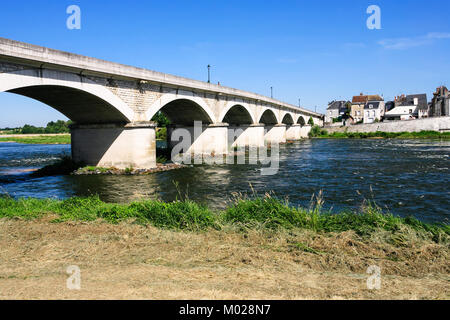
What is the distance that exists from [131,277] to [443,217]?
378 inches

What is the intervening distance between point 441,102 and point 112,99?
3076 inches

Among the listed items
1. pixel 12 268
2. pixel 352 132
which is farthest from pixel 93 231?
pixel 352 132

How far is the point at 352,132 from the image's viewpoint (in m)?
69.6

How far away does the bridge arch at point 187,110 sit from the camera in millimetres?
26789

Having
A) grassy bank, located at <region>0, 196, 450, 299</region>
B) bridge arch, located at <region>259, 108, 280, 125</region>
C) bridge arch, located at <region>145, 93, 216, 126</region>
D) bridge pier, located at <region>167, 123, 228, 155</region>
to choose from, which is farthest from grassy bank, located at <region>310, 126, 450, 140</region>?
grassy bank, located at <region>0, 196, 450, 299</region>

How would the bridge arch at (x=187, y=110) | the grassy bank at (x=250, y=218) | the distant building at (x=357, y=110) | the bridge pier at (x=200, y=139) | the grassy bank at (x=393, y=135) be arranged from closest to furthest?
the grassy bank at (x=250, y=218) → the bridge arch at (x=187, y=110) → the bridge pier at (x=200, y=139) → the grassy bank at (x=393, y=135) → the distant building at (x=357, y=110)

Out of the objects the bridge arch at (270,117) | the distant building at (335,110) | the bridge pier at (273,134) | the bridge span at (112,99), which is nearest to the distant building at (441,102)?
the distant building at (335,110)

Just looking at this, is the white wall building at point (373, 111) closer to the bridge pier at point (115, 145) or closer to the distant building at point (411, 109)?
the distant building at point (411, 109)

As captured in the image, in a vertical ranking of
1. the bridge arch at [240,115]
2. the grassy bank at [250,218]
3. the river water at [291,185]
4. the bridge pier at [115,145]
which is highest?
the bridge arch at [240,115]

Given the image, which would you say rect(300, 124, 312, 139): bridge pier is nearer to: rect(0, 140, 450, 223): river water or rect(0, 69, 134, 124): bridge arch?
rect(0, 140, 450, 223): river water

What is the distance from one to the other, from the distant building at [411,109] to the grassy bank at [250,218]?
88.4 m

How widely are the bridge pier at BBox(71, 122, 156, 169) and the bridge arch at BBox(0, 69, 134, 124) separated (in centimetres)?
56

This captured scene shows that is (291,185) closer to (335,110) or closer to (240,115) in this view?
(240,115)

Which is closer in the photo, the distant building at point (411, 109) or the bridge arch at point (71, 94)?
the bridge arch at point (71, 94)
